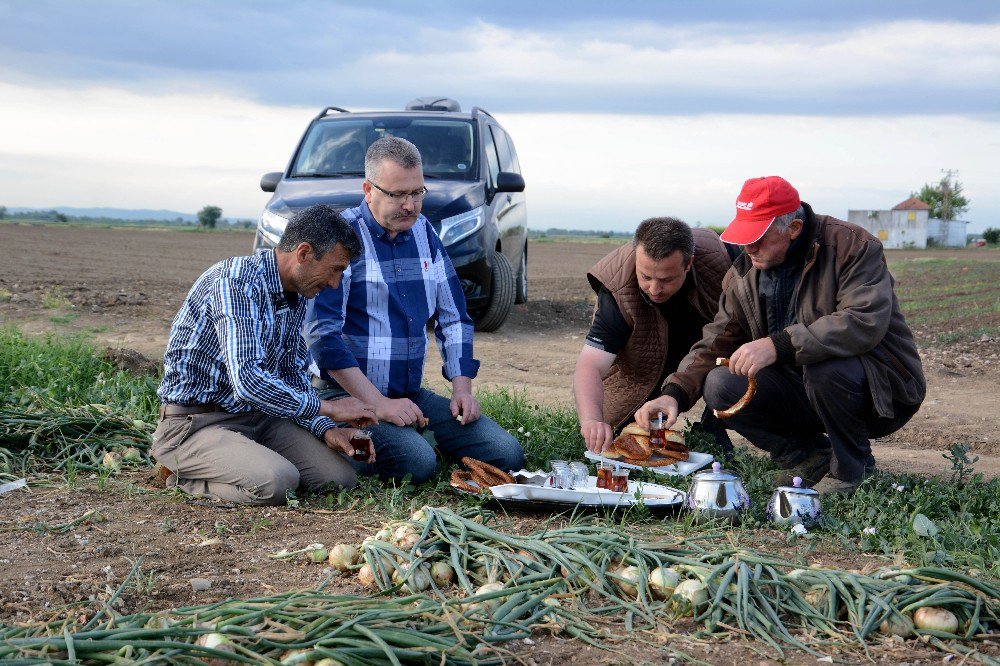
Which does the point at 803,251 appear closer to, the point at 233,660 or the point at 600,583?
the point at 600,583

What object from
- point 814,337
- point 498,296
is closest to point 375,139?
point 498,296

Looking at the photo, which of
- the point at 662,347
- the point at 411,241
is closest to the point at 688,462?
the point at 662,347

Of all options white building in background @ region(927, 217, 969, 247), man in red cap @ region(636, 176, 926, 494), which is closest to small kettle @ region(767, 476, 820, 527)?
man in red cap @ region(636, 176, 926, 494)

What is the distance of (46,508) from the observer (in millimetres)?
4461

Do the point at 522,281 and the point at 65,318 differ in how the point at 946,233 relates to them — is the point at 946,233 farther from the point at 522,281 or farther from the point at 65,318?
the point at 65,318

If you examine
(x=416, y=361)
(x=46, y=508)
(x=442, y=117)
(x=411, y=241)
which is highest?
(x=442, y=117)

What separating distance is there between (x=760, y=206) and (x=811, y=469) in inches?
55.4

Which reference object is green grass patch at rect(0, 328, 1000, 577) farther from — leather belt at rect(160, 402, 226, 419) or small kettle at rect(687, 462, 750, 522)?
leather belt at rect(160, 402, 226, 419)

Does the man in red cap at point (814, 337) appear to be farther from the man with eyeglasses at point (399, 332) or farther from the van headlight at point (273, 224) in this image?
the van headlight at point (273, 224)

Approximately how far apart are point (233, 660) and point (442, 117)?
A: 794 centimetres

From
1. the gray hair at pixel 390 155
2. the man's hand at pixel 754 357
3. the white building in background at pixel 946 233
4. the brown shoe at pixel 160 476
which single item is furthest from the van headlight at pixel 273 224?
the white building in background at pixel 946 233

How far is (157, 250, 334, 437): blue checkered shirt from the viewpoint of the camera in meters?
4.45

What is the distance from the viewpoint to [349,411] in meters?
4.73

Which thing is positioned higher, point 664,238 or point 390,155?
point 390,155
